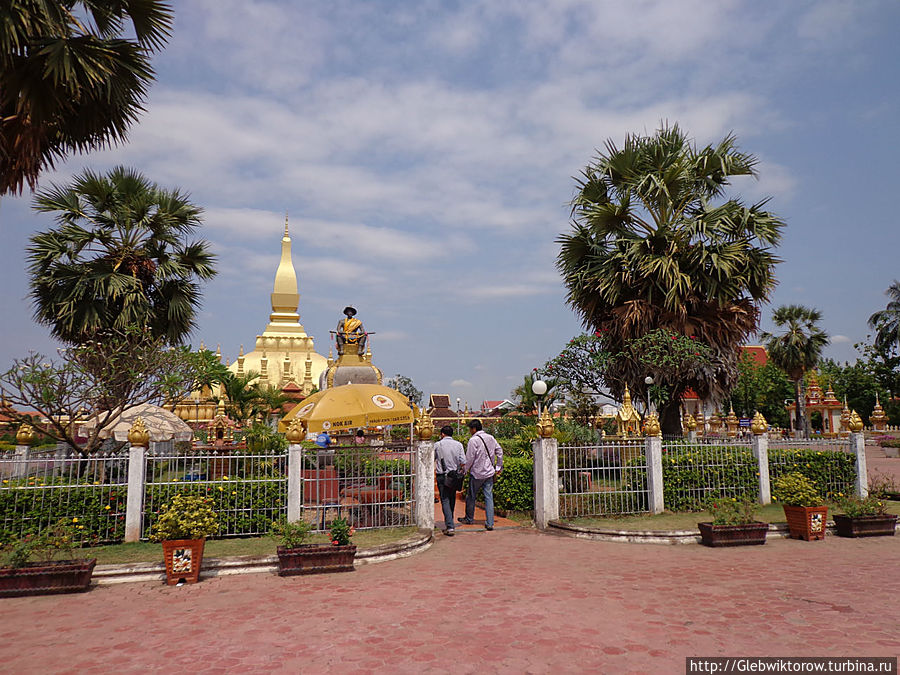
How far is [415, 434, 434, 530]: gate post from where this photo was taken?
31.3ft

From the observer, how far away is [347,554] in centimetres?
750

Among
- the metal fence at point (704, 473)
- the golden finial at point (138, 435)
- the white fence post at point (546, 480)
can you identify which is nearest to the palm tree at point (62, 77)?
the golden finial at point (138, 435)

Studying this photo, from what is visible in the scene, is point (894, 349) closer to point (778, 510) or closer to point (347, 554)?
point (778, 510)

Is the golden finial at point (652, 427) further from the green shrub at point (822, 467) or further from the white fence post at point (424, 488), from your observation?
the white fence post at point (424, 488)

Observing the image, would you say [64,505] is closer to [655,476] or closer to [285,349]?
[655,476]

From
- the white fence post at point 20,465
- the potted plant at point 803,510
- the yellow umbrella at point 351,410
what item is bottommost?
the potted plant at point 803,510

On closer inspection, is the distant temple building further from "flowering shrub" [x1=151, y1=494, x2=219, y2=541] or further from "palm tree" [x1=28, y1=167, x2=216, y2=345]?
"flowering shrub" [x1=151, y1=494, x2=219, y2=541]

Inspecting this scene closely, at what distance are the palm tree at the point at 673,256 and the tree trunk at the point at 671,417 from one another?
0.15 ft

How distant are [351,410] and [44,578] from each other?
5.60 metres

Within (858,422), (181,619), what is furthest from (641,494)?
(181,619)

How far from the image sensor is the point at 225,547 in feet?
27.6

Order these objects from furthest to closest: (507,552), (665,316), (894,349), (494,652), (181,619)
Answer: (894,349)
(665,316)
(507,552)
(181,619)
(494,652)

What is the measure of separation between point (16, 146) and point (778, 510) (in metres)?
13.4

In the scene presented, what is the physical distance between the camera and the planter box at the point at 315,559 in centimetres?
731
